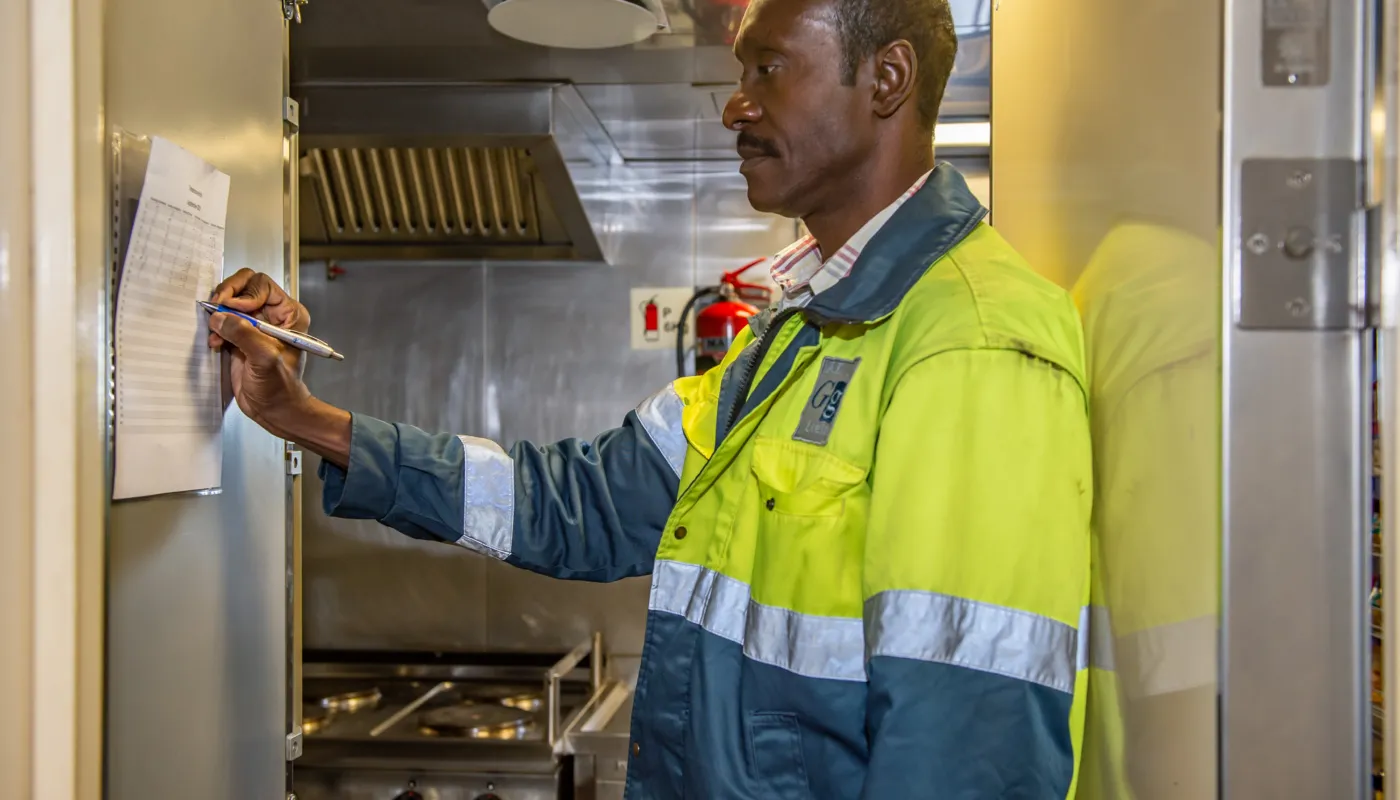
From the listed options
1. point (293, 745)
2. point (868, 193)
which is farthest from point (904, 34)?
point (293, 745)

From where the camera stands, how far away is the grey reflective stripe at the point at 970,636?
0.85 metres

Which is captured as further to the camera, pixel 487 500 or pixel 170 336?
Answer: pixel 487 500

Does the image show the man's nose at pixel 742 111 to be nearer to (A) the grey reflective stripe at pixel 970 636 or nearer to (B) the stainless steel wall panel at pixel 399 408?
(A) the grey reflective stripe at pixel 970 636

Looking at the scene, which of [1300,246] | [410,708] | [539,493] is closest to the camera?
[1300,246]

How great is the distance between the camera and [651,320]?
2.90m

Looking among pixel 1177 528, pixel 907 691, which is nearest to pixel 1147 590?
pixel 1177 528

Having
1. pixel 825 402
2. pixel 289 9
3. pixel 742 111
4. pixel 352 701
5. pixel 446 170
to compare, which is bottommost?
pixel 352 701

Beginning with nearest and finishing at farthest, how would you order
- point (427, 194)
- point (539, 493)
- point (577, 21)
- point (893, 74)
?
point (893, 74) → point (539, 493) → point (577, 21) → point (427, 194)

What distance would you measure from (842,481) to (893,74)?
0.44 metres

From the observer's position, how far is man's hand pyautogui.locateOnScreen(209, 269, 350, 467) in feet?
3.30

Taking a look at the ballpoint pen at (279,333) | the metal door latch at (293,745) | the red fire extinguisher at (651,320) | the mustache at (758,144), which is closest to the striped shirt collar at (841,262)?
the mustache at (758,144)

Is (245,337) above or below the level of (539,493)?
above

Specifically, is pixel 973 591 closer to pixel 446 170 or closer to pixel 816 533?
pixel 816 533

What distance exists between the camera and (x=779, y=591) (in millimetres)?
993
